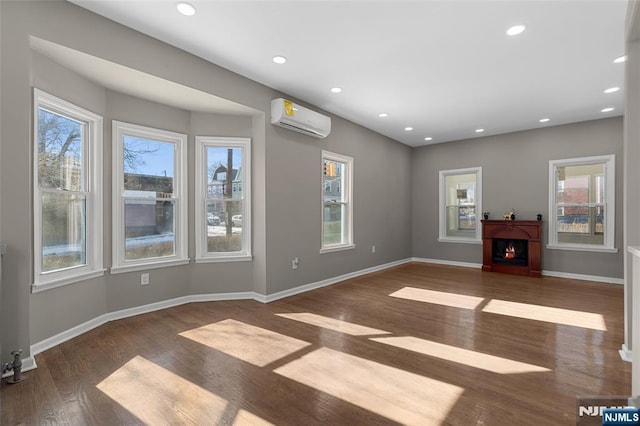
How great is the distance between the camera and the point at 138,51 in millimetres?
2850

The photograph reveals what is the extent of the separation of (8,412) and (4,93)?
213cm

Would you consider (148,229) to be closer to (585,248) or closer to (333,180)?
(333,180)

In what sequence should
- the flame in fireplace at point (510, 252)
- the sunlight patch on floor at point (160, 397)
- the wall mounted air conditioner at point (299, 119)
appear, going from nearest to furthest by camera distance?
the sunlight patch on floor at point (160, 397) < the wall mounted air conditioner at point (299, 119) < the flame in fireplace at point (510, 252)

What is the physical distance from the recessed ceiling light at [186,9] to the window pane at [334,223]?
3306 mm

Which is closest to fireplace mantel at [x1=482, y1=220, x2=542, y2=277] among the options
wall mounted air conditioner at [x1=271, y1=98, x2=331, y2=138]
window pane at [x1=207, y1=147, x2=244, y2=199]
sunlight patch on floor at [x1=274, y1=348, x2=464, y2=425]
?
wall mounted air conditioner at [x1=271, y1=98, x2=331, y2=138]

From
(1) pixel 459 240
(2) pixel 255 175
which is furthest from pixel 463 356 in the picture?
(1) pixel 459 240

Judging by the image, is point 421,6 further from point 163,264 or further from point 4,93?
point 163,264

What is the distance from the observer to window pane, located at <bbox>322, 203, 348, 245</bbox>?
525cm

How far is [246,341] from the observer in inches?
113

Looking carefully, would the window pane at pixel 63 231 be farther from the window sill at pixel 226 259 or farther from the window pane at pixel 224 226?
the window pane at pixel 224 226

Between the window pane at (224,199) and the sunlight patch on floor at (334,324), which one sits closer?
the sunlight patch on floor at (334,324)

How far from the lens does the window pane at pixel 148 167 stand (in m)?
3.55

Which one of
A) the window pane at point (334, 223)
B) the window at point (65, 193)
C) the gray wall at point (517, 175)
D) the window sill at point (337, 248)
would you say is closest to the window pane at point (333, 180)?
the window pane at point (334, 223)

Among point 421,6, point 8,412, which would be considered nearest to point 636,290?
point 421,6
